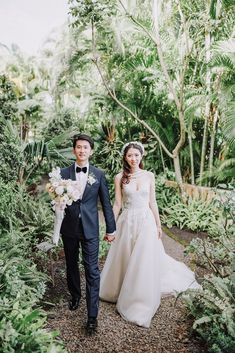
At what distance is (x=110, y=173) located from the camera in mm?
11102

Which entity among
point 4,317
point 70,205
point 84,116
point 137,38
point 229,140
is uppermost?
point 137,38

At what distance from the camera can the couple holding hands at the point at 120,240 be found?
3.83m

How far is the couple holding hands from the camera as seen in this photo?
3828 mm

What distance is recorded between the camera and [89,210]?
152 inches

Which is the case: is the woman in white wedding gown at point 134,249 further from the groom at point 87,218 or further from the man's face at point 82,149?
the man's face at point 82,149

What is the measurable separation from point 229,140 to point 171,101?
10.3ft

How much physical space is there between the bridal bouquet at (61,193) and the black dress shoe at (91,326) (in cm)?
90

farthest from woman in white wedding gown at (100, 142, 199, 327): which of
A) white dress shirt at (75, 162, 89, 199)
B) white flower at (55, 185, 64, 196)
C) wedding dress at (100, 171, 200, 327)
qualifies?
white flower at (55, 185, 64, 196)

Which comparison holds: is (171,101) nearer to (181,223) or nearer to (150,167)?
(150,167)

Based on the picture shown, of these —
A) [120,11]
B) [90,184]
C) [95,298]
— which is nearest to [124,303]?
[95,298]

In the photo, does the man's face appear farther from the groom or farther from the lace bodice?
the lace bodice

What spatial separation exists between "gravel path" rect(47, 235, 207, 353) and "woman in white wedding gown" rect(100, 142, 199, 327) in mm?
149

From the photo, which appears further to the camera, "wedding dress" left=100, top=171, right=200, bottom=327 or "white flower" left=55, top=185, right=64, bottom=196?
"wedding dress" left=100, top=171, right=200, bottom=327

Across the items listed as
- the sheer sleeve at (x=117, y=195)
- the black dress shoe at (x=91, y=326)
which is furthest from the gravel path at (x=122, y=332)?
the sheer sleeve at (x=117, y=195)
